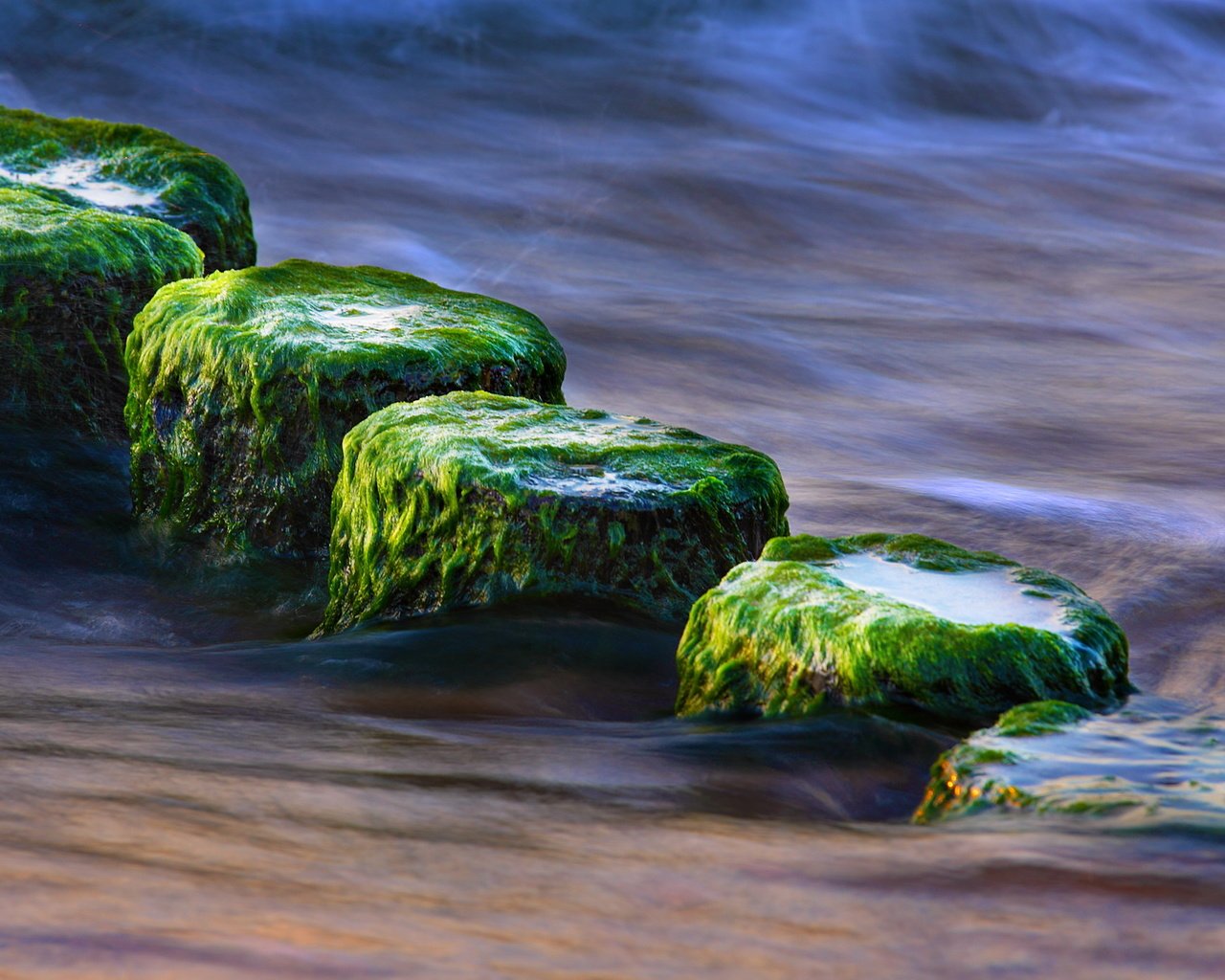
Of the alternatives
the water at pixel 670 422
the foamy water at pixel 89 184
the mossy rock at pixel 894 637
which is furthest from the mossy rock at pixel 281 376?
the foamy water at pixel 89 184

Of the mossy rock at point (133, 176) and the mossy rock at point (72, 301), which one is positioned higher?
the mossy rock at point (133, 176)

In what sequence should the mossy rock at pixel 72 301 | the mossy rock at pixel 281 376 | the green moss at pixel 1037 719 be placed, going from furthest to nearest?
the mossy rock at pixel 72 301, the mossy rock at pixel 281 376, the green moss at pixel 1037 719

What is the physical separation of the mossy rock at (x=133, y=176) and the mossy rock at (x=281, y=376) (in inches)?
50.4

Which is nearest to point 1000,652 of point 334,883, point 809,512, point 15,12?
point 334,883

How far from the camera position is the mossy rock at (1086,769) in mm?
2256

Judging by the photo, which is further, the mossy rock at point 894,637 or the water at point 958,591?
the water at point 958,591

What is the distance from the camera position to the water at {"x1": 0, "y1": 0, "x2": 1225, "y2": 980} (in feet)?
6.46

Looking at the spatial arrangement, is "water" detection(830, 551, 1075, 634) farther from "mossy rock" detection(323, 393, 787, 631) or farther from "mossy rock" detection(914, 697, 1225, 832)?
"mossy rock" detection(323, 393, 787, 631)

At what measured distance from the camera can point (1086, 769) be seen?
92.8 inches

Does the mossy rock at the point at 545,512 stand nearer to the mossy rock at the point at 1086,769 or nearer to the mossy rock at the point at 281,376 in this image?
the mossy rock at the point at 281,376

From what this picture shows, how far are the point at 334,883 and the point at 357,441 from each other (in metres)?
1.69

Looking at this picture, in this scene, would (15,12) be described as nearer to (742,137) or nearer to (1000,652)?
(742,137)

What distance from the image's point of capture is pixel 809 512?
5.25m

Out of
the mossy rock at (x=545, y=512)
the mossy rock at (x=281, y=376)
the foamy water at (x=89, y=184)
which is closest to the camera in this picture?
the mossy rock at (x=545, y=512)
